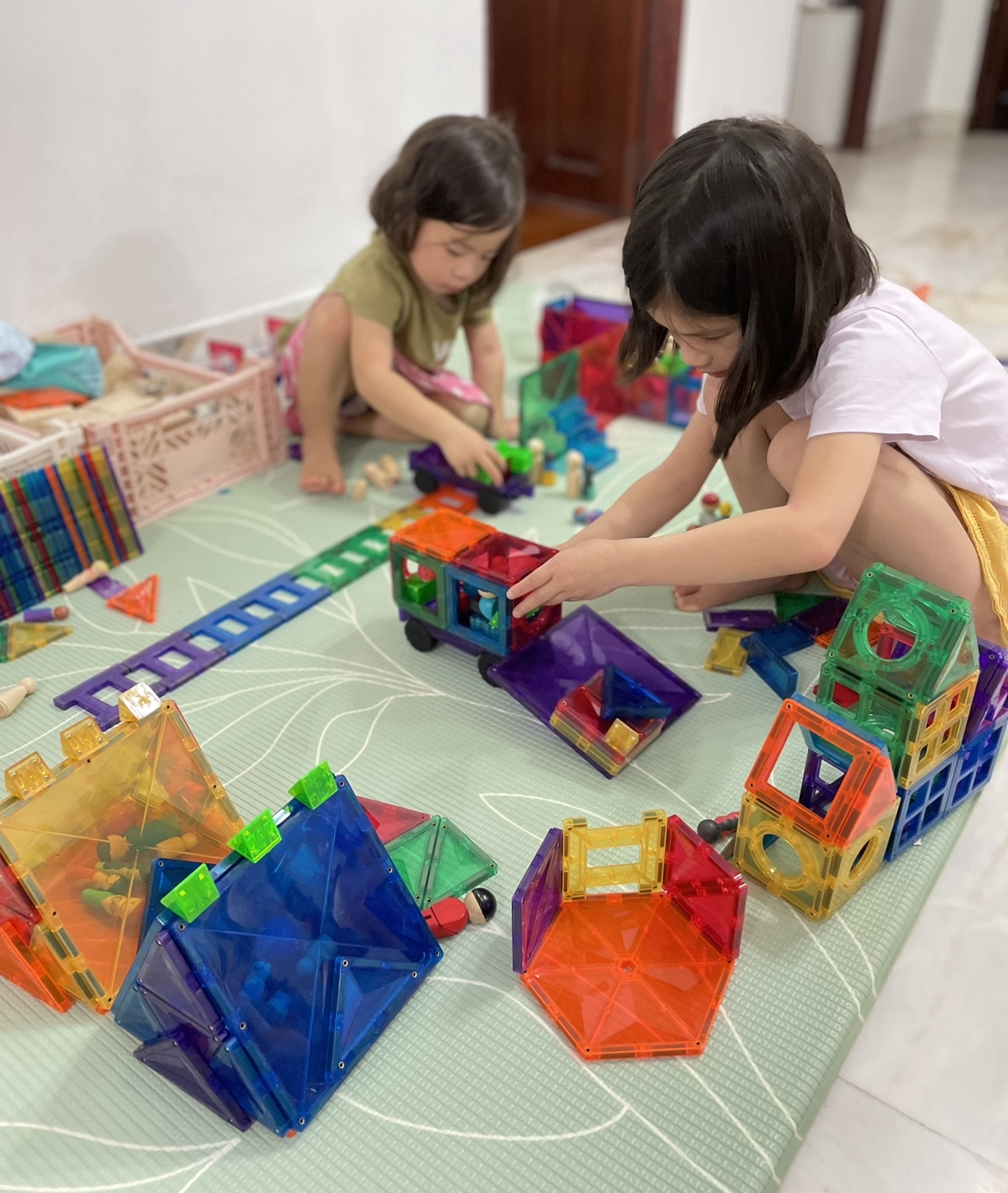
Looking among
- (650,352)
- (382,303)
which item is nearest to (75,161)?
(382,303)

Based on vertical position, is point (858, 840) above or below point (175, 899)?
below

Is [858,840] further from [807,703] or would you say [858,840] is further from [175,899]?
[175,899]

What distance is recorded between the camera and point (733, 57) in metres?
3.00

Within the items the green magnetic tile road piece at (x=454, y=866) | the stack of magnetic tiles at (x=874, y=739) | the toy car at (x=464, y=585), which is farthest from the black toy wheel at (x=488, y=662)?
A: the stack of magnetic tiles at (x=874, y=739)

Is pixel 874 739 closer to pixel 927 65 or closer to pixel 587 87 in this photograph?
pixel 587 87

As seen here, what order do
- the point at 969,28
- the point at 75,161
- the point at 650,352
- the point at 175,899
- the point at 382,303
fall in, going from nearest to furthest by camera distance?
the point at 175,899 → the point at 650,352 → the point at 382,303 → the point at 75,161 → the point at 969,28

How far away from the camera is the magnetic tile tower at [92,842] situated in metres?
0.68

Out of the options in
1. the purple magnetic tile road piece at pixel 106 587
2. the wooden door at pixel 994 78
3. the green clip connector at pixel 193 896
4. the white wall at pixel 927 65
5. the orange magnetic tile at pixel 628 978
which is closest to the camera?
the green clip connector at pixel 193 896

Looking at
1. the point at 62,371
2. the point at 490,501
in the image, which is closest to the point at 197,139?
the point at 62,371

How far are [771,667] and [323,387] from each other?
0.81m

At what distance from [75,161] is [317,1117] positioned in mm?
1494

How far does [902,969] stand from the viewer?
31.2 inches

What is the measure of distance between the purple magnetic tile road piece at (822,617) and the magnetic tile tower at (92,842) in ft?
2.22

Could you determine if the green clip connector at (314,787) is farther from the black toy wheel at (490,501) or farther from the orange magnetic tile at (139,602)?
the black toy wheel at (490,501)
